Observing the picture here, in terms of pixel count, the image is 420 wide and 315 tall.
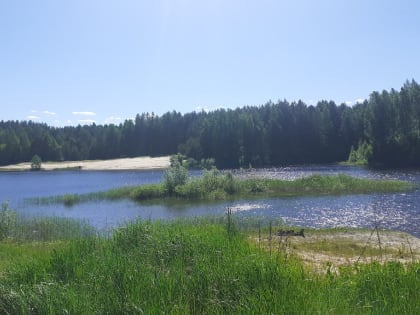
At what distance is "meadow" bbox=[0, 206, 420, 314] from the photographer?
21.7 ft

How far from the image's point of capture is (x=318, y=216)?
3177 centimetres

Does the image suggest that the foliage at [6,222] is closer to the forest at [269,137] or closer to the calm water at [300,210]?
the calm water at [300,210]

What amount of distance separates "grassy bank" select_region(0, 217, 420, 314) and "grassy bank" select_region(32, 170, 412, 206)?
35.5 metres

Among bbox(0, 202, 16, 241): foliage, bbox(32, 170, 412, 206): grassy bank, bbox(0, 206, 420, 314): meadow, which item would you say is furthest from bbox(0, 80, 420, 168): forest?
bbox(0, 206, 420, 314): meadow

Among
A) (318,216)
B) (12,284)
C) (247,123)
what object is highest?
(247,123)

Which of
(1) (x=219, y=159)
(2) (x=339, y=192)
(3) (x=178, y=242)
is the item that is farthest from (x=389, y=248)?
(1) (x=219, y=159)

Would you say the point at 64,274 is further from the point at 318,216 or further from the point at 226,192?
the point at 226,192

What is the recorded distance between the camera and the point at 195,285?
24.7 feet

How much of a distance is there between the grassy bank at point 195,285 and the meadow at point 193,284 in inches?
0.6

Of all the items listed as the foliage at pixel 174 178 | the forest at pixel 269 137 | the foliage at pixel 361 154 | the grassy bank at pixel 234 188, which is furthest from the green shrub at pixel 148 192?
the foliage at pixel 361 154

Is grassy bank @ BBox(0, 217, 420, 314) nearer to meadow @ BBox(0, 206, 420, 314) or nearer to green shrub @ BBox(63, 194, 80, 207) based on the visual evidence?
meadow @ BBox(0, 206, 420, 314)

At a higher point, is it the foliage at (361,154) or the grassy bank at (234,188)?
the foliage at (361,154)

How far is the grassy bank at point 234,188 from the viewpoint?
45.3m

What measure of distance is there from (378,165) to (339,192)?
45302 mm
